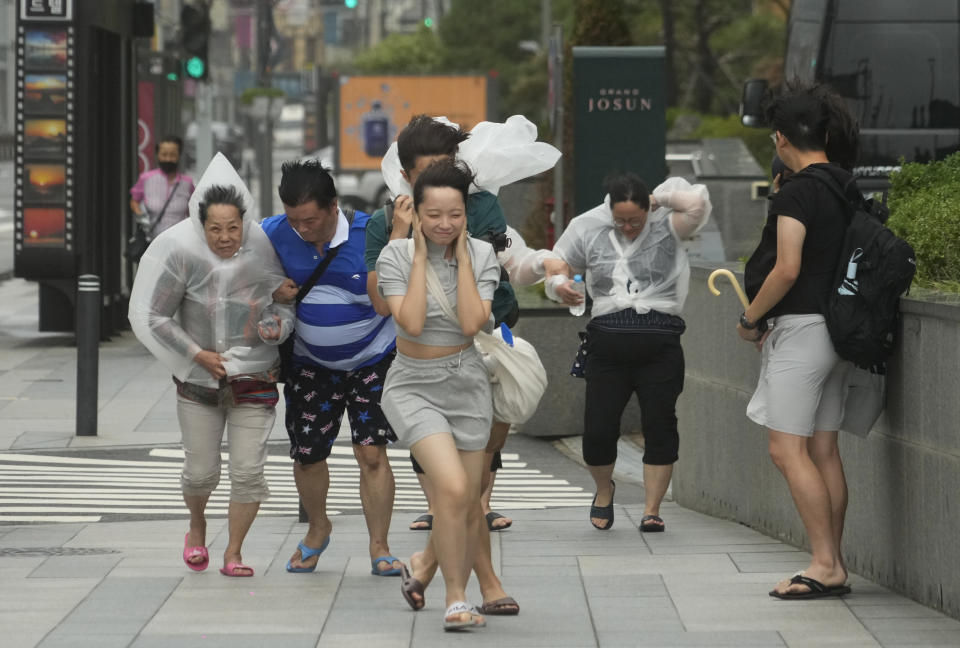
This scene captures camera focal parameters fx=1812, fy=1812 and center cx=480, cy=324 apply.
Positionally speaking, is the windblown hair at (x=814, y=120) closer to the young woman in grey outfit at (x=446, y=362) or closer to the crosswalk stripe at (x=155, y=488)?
the young woman in grey outfit at (x=446, y=362)

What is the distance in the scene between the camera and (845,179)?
6293 mm

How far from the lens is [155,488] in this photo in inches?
376

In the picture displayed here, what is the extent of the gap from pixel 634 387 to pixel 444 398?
2.51m

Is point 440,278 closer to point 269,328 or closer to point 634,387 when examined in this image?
point 269,328

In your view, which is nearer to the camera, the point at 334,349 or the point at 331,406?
the point at 334,349

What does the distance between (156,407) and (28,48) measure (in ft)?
13.9

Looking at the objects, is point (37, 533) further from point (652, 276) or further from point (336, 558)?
point (652, 276)

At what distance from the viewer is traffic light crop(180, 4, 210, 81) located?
782 inches

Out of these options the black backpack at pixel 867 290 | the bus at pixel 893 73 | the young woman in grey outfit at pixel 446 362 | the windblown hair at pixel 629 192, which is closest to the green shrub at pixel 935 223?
the black backpack at pixel 867 290

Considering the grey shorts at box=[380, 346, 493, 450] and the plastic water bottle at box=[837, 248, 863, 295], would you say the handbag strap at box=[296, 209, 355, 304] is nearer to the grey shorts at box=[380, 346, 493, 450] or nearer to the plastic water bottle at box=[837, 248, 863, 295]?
the grey shorts at box=[380, 346, 493, 450]

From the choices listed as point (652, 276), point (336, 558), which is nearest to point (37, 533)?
point (336, 558)

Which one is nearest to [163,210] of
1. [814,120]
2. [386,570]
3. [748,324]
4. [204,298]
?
[204,298]

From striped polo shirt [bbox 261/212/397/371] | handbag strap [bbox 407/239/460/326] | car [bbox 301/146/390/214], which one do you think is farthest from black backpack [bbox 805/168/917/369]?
car [bbox 301/146/390/214]

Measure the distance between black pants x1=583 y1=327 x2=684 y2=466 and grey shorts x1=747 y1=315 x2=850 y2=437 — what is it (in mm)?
1631
